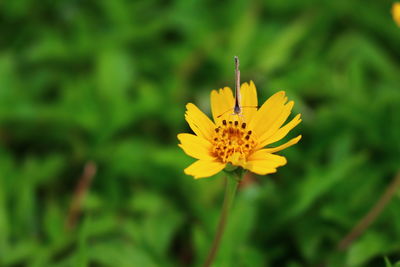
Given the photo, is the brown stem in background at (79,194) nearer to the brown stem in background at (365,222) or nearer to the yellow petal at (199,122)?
the yellow petal at (199,122)

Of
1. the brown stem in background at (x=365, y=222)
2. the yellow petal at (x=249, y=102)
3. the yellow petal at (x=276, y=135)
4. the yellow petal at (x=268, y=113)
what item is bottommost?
the brown stem in background at (x=365, y=222)

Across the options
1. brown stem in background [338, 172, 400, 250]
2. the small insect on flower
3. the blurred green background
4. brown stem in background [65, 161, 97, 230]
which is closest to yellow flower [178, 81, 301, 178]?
the small insect on flower

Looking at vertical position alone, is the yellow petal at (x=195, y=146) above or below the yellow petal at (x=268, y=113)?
below

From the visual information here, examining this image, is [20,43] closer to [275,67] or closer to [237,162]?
[275,67]

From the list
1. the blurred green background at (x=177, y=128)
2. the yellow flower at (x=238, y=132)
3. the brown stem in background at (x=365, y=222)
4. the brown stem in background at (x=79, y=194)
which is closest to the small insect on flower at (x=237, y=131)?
the yellow flower at (x=238, y=132)

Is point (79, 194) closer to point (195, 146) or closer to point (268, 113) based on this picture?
point (195, 146)

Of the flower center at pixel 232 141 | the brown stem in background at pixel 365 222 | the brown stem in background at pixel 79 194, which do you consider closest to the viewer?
the flower center at pixel 232 141

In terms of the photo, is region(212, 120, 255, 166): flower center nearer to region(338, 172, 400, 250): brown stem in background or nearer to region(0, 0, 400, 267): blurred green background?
region(0, 0, 400, 267): blurred green background
